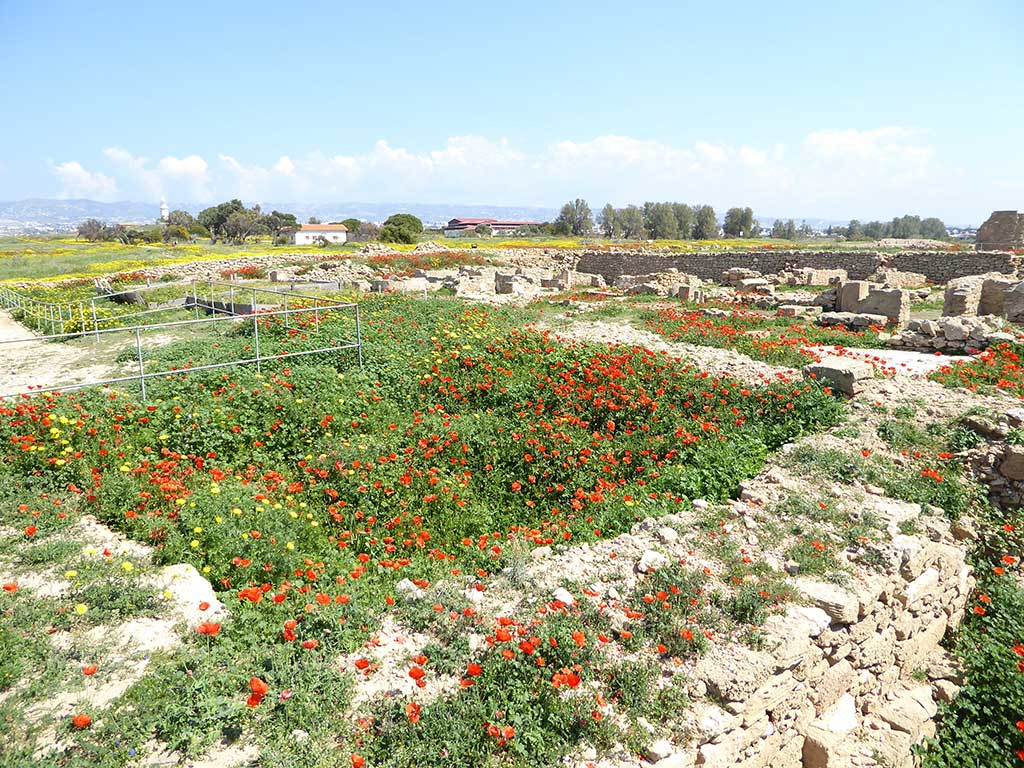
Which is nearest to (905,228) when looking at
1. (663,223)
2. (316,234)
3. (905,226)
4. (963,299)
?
(905,226)

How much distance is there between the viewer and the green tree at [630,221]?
88.4 metres

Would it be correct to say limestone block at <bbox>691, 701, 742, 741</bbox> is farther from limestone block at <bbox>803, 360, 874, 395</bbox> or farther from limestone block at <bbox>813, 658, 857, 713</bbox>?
limestone block at <bbox>803, 360, 874, 395</bbox>

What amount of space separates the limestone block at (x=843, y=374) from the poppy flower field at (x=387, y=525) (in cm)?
49

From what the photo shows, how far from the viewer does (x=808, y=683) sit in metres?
4.95

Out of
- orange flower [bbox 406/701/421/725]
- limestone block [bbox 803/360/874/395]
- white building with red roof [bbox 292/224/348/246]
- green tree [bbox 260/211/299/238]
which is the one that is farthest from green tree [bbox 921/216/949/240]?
orange flower [bbox 406/701/421/725]

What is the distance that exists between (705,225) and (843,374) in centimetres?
8271

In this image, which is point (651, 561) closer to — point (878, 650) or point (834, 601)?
point (834, 601)

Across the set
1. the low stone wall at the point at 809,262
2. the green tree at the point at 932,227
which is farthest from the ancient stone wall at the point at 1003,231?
the green tree at the point at 932,227

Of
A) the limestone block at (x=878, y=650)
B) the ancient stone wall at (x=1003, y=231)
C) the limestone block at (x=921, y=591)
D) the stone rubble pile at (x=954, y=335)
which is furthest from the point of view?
the ancient stone wall at (x=1003, y=231)

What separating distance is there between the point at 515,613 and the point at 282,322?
11.8 metres

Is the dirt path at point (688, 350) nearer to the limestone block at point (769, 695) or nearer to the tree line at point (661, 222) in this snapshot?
the limestone block at point (769, 695)

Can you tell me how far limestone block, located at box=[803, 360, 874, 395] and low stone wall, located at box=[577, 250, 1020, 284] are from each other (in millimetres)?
19164

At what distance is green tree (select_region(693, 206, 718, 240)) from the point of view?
279 feet

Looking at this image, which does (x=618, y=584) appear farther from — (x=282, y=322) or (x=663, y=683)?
(x=282, y=322)
